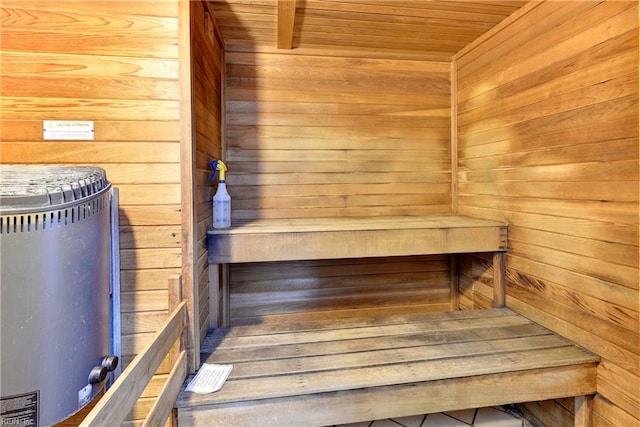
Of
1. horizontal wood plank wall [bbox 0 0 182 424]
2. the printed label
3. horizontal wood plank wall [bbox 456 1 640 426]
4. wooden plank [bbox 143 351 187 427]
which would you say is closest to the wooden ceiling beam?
horizontal wood plank wall [bbox 0 0 182 424]

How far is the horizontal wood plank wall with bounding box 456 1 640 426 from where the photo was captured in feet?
4.07

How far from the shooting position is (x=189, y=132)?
48.1 inches

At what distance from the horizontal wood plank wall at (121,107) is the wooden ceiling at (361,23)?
680 millimetres

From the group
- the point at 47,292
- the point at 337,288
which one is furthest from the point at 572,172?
the point at 47,292

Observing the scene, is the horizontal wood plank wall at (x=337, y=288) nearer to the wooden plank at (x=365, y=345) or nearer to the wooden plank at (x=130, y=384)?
the wooden plank at (x=365, y=345)

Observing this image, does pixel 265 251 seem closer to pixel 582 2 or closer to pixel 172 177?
pixel 172 177

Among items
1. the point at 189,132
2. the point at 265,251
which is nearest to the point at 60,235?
the point at 189,132

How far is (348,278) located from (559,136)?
1.48 metres

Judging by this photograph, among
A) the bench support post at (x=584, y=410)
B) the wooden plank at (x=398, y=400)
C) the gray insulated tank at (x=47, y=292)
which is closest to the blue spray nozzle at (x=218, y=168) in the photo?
the gray insulated tank at (x=47, y=292)

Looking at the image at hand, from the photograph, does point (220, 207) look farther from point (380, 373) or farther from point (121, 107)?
point (380, 373)

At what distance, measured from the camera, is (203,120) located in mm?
1529

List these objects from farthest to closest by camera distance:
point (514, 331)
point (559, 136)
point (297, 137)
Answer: point (297, 137)
point (514, 331)
point (559, 136)

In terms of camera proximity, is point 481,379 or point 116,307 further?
point 481,379

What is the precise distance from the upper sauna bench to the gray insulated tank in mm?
679
